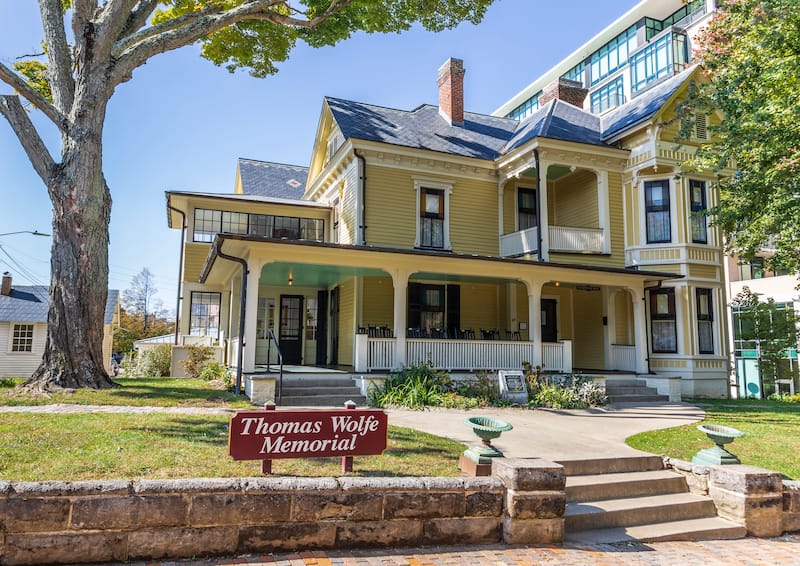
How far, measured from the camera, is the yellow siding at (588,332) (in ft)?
54.5

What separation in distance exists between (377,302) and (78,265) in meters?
7.32

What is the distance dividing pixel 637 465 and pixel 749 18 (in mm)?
11371

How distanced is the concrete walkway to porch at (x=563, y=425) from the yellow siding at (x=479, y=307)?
16.4 feet

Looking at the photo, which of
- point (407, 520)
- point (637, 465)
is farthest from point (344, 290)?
point (407, 520)

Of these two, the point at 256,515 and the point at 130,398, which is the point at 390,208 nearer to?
the point at 130,398

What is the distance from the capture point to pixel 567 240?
15.7 meters

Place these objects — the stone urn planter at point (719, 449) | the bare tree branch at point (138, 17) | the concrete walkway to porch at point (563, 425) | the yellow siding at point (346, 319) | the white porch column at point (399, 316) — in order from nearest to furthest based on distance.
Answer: the stone urn planter at point (719, 449), the concrete walkway to porch at point (563, 425), the bare tree branch at point (138, 17), the white porch column at point (399, 316), the yellow siding at point (346, 319)

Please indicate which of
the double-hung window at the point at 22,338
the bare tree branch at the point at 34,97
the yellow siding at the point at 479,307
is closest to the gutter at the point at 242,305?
the bare tree branch at the point at 34,97

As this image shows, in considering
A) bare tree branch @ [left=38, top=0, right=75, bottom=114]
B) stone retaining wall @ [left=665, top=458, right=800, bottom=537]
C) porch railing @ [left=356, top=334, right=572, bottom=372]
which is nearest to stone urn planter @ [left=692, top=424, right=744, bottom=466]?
stone retaining wall @ [left=665, top=458, right=800, bottom=537]

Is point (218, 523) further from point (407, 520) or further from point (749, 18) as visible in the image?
point (749, 18)

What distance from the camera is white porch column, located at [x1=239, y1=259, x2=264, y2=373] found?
35.6 ft

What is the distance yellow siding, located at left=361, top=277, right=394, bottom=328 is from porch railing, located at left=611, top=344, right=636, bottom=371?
253 inches

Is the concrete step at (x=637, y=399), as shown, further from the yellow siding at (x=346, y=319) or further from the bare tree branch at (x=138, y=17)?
the bare tree branch at (x=138, y=17)

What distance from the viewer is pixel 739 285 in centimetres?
3172
